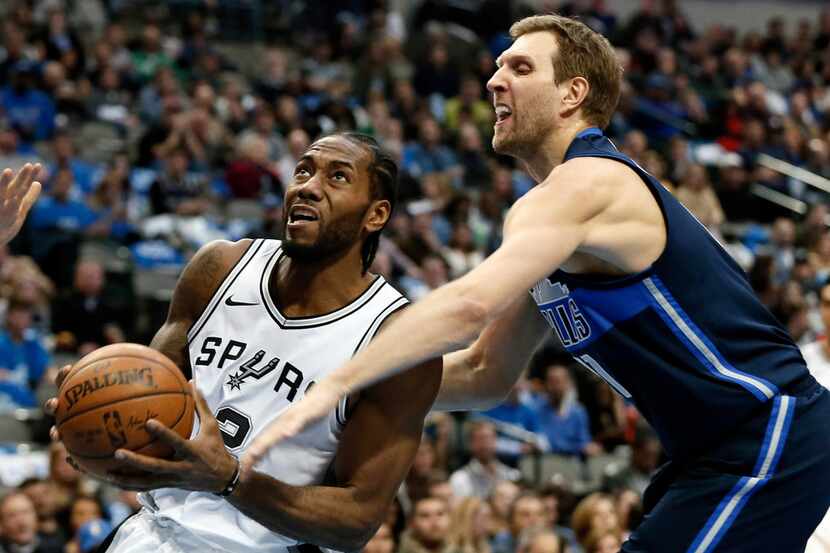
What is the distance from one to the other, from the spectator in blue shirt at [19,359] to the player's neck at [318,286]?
20.9 ft

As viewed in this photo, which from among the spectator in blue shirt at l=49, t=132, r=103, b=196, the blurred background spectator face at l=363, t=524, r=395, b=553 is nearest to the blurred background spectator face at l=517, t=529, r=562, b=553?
the blurred background spectator face at l=363, t=524, r=395, b=553

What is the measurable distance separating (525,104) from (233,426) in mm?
1355

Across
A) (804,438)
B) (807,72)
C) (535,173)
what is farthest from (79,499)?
(807,72)

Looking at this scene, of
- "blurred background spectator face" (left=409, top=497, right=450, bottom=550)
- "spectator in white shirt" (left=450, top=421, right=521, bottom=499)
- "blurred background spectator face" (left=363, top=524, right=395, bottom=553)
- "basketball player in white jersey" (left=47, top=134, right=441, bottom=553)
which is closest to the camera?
"basketball player in white jersey" (left=47, top=134, right=441, bottom=553)

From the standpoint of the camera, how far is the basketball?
3385mm

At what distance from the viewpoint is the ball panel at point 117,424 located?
338cm

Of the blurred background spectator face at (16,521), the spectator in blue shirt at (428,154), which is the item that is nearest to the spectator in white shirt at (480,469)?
the blurred background spectator face at (16,521)

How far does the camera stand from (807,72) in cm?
2145

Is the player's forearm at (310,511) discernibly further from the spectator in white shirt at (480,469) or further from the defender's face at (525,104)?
the spectator in white shirt at (480,469)

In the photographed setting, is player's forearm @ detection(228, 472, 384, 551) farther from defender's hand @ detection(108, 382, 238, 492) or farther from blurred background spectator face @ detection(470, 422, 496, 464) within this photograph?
blurred background spectator face @ detection(470, 422, 496, 464)

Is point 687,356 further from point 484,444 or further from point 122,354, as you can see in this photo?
point 484,444

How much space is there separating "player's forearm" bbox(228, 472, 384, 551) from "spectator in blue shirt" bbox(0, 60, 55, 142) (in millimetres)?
10468

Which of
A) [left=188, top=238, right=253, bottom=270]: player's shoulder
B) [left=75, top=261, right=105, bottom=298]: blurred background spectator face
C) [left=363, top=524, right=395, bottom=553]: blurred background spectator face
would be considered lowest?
[left=75, top=261, right=105, bottom=298]: blurred background spectator face

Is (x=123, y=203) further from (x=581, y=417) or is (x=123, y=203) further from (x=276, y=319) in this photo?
(x=276, y=319)
